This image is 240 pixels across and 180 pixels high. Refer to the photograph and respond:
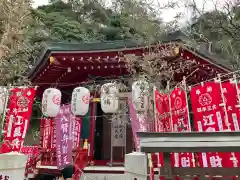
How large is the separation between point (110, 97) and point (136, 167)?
2893 millimetres

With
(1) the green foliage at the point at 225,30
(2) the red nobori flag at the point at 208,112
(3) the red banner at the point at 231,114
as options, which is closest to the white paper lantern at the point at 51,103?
(2) the red nobori flag at the point at 208,112

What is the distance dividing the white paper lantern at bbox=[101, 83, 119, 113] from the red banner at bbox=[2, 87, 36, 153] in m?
2.20

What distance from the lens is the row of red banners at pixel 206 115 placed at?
564 centimetres

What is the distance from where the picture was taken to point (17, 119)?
24.1ft

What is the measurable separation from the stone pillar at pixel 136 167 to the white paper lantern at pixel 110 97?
246 cm

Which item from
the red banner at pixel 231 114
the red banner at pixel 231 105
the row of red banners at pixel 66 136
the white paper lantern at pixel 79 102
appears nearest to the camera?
the red banner at pixel 231 114

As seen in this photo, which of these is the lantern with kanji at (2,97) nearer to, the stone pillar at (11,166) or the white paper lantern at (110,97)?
the stone pillar at (11,166)

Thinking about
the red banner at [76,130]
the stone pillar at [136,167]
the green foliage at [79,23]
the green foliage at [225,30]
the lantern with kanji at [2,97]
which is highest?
the green foliage at [79,23]

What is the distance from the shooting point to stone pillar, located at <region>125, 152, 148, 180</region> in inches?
229

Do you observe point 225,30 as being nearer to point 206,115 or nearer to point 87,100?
point 87,100

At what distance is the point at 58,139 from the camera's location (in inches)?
382

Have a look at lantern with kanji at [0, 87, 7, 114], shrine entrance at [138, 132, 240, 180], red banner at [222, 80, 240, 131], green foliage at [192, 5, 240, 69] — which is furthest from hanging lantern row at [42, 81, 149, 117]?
green foliage at [192, 5, 240, 69]

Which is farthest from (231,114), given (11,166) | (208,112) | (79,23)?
(79,23)

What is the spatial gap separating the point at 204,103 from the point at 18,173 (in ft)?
14.7
